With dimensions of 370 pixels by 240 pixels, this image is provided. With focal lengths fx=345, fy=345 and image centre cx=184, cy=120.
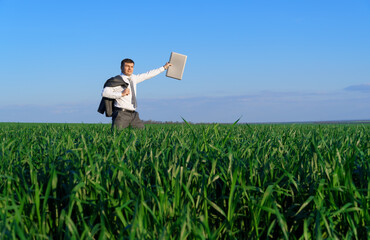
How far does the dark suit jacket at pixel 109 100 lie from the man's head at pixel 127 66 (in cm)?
34

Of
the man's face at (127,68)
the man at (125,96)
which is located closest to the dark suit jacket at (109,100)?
the man at (125,96)

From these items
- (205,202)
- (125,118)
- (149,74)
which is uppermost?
(149,74)

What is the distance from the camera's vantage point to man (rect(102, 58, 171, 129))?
8000 millimetres

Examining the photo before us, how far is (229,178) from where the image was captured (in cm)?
203

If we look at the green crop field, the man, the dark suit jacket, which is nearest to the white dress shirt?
the man

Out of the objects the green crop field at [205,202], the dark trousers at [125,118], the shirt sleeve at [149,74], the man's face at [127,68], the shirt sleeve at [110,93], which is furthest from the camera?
the shirt sleeve at [149,74]

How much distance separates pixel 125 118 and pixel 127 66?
1.27m

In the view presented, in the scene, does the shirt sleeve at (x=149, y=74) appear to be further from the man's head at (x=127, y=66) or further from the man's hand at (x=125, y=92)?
the man's hand at (x=125, y=92)

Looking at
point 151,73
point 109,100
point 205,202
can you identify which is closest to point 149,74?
point 151,73

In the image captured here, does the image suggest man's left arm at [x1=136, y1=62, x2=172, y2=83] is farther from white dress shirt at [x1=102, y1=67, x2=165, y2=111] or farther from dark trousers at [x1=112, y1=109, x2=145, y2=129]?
dark trousers at [x1=112, y1=109, x2=145, y2=129]

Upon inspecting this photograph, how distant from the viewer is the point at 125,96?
26.9 ft

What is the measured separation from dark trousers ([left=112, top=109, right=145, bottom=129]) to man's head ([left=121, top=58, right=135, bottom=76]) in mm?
960

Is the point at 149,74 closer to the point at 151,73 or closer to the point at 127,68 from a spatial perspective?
the point at 151,73

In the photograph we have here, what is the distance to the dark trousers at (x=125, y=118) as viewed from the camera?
8117 millimetres
